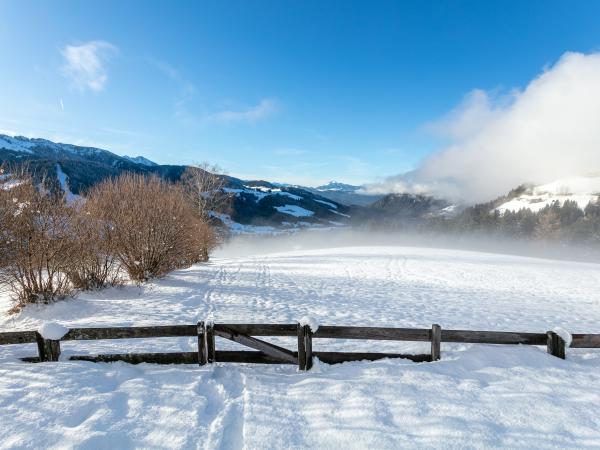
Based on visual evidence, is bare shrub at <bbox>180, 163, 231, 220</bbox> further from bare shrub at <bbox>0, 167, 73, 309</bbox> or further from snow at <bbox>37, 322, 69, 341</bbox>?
snow at <bbox>37, 322, 69, 341</bbox>

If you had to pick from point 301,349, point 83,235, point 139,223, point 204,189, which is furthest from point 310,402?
point 204,189

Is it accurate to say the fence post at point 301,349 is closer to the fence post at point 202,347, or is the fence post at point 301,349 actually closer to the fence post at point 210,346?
the fence post at point 210,346

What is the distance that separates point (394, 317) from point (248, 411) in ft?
23.8

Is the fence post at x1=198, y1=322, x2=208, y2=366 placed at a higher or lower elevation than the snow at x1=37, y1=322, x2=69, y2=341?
lower

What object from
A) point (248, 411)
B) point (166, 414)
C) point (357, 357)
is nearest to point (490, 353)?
point (357, 357)

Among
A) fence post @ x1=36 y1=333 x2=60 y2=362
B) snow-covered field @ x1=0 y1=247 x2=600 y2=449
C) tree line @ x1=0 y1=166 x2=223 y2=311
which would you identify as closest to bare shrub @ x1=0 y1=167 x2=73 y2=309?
tree line @ x1=0 y1=166 x2=223 y2=311

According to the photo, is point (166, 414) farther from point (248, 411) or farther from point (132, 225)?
point (132, 225)

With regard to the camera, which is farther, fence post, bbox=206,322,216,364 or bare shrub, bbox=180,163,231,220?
bare shrub, bbox=180,163,231,220

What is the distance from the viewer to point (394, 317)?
1033cm

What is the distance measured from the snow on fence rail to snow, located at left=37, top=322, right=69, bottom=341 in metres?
0.08

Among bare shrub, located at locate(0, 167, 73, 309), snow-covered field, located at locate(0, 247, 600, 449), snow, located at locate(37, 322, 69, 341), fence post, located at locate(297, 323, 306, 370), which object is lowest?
snow-covered field, located at locate(0, 247, 600, 449)

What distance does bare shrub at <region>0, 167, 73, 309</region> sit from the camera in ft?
31.4

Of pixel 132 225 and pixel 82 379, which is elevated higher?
pixel 132 225

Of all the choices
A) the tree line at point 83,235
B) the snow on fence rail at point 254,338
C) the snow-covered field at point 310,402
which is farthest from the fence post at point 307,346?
the tree line at point 83,235
